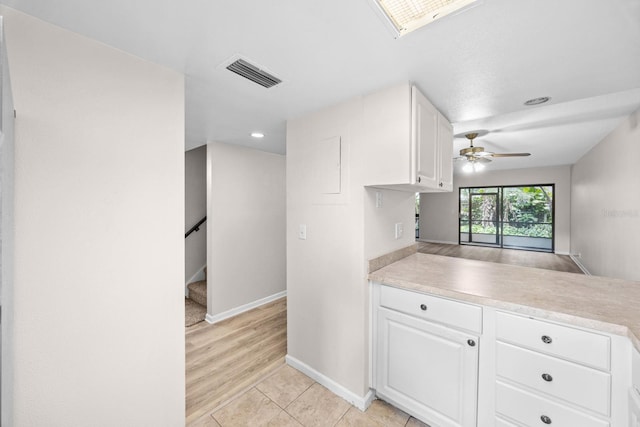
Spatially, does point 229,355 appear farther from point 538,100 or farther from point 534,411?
point 538,100

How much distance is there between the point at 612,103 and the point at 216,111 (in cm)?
366

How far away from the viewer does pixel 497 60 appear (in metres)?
1.33

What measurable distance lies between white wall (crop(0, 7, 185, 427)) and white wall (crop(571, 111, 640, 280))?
4418 millimetres

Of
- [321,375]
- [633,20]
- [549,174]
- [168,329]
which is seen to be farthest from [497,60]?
[549,174]

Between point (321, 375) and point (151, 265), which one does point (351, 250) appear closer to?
point (321, 375)

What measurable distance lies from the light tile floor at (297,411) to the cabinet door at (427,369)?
11cm

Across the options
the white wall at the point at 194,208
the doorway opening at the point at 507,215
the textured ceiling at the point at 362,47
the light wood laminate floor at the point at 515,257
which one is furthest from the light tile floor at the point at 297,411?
the doorway opening at the point at 507,215

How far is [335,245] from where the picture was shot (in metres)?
1.97

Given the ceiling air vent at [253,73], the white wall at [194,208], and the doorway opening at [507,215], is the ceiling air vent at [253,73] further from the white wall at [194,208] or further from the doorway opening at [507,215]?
the doorway opening at [507,215]

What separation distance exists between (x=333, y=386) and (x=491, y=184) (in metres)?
8.03

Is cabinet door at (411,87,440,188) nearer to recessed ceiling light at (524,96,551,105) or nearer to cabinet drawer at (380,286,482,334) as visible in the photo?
recessed ceiling light at (524,96,551,105)

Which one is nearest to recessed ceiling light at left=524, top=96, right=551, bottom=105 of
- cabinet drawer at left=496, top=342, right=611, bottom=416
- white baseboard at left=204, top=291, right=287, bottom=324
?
cabinet drawer at left=496, top=342, right=611, bottom=416

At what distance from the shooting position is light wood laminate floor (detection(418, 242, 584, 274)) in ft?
18.2

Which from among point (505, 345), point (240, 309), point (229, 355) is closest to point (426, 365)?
point (505, 345)
